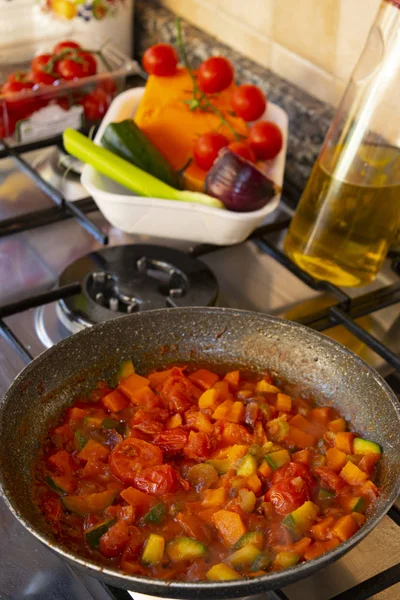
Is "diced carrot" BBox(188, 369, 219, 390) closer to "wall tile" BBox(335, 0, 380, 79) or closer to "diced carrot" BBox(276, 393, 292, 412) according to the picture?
"diced carrot" BBox(276, 393, 292, 412)

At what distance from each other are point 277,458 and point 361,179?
1.27 ft

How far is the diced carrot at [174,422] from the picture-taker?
805 millimetres

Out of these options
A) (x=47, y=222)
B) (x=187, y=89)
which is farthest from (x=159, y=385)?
(x=187, y=89)

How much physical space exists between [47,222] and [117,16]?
548mm

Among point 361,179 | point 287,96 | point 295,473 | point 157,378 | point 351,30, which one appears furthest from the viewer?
point 287,96

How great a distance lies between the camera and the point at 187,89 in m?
1.22

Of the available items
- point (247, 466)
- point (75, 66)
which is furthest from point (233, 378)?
point (75, 66)

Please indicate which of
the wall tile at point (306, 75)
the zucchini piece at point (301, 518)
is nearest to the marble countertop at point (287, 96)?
the wall tile at point (306, 75)

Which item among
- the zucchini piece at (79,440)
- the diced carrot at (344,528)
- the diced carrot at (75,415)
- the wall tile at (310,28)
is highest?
the wall tile at (310,28)

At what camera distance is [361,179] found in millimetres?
1002

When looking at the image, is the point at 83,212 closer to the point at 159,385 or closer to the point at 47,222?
the point at 47,222

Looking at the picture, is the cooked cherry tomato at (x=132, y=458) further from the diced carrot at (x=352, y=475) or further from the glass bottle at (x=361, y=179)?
the glass bottle at (x=361, y=179)

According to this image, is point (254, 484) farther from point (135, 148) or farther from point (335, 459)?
point (135, 148)

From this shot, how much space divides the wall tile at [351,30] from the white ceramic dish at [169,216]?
302 mm
